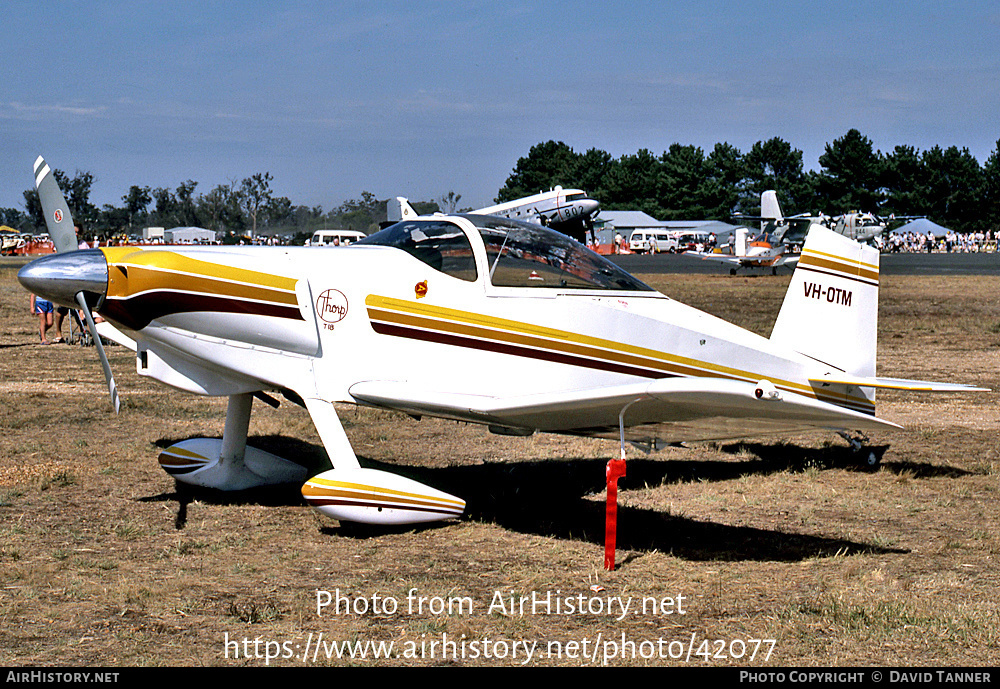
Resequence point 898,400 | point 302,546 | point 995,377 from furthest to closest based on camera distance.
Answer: point 995,377, point 898,400, point 302,546

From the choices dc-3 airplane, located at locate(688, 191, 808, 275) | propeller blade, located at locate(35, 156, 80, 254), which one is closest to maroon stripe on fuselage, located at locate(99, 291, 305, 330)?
propeller blade, located at locate(35, 156, 80, 254)

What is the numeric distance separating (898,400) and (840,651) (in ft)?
26.6

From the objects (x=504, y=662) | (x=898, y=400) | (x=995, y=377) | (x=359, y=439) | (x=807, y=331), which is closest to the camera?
(x=504, y=662)

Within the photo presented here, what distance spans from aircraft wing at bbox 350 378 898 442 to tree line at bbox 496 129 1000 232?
333ft

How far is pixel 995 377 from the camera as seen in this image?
13.2 m

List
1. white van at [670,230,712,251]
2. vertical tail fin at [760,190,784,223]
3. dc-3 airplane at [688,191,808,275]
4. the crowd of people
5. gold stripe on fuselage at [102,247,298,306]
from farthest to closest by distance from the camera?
1. the crowd of people
2. white van at [670,230,712,251]
3. vertical tail fin at [760,190,784,223]
4. dc-3 airplane at [688,191,808,275]
5. gold stripe on fuselage at [102,247,298,306]

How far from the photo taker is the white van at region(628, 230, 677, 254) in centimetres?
7550

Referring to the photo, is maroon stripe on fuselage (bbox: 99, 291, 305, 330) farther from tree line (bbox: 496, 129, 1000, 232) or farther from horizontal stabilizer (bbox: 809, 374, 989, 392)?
tree line (bbox: 496, 129, 1000, 232)

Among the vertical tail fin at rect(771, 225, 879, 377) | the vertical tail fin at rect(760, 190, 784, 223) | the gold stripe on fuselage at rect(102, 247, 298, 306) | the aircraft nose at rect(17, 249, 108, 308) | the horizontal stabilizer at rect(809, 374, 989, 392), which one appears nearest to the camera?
the aircraft nose at rect(17, 249, 108, 308)

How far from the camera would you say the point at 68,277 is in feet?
18.9

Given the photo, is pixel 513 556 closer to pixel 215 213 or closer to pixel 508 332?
pixel 508 332

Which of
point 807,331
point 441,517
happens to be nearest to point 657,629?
point 441,517

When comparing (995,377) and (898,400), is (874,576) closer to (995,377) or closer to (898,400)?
(898,400)

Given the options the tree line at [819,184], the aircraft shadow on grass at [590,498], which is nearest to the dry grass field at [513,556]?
the aircraft shadow on grass at [590,498]
